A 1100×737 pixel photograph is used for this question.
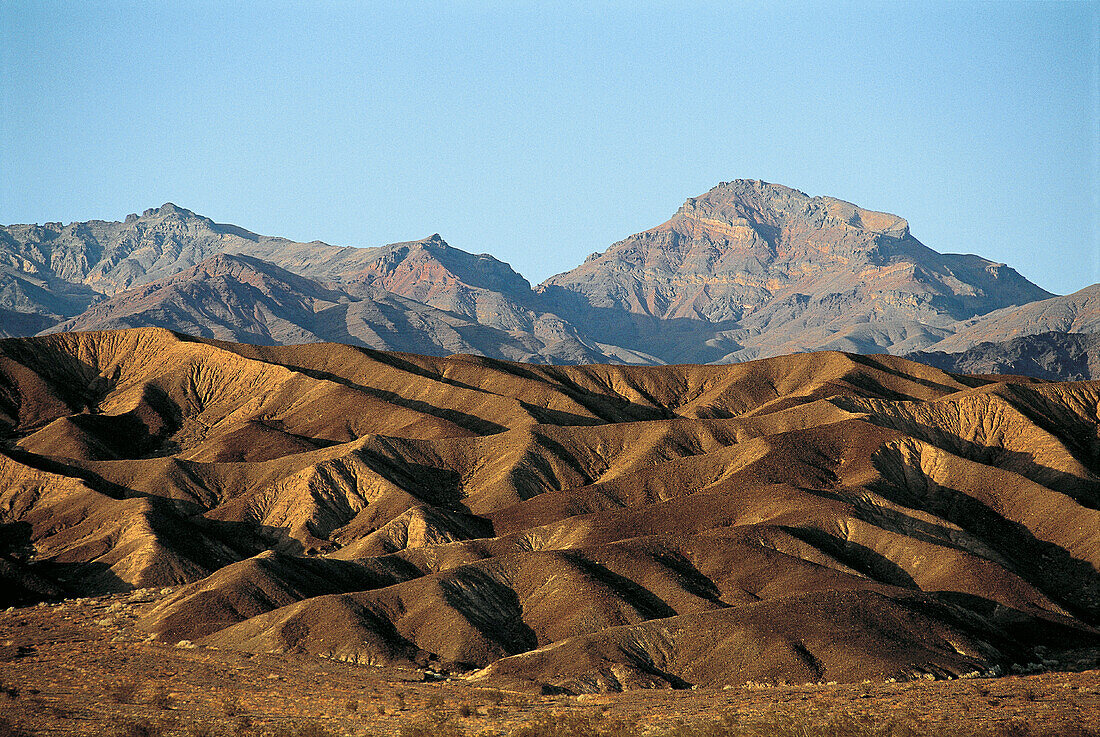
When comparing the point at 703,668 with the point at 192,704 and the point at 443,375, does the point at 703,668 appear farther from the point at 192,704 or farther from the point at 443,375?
the point at 443,375

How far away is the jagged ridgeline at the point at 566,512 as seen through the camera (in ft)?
245

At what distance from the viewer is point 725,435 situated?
138 meters

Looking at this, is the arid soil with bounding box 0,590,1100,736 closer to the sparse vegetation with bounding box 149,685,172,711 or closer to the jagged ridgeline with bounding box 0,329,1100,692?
the sparse vegetation with bounding box 149,685,172,711

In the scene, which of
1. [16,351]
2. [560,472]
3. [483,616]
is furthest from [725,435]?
[16,351]

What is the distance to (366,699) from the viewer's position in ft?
202

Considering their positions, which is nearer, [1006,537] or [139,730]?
[139,730]

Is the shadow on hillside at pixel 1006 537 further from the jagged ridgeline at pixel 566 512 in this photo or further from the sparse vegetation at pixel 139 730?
the sparse vegetation at pixel 139 730

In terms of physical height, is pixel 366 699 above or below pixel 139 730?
below

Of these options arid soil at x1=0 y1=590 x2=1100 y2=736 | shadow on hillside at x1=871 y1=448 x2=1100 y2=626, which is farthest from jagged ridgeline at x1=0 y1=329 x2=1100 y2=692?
arid soil at x1=0 y1=590 x2=1100 y2=736

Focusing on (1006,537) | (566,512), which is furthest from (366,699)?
(1006,537)

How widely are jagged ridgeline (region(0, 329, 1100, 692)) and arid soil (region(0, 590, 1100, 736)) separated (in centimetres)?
448

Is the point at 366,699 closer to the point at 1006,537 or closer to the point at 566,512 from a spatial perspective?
the point at 566,512

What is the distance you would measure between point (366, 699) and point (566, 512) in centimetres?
5252

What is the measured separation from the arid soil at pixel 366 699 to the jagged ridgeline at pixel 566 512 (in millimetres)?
4475
